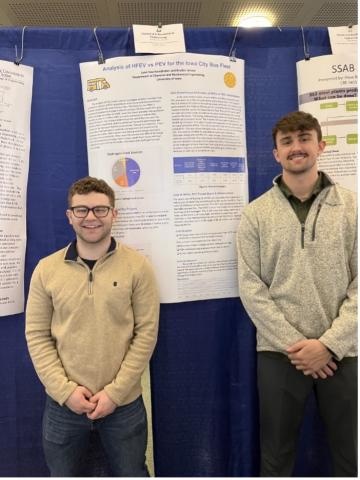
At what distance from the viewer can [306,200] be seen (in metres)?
1.53

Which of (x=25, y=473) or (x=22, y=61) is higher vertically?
(x=22, y=61)

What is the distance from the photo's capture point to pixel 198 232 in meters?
1.70

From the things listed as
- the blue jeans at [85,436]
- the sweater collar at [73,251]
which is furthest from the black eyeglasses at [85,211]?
the blue jeans at [85,436]

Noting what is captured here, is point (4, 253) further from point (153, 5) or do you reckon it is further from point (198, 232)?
point (153, 5)

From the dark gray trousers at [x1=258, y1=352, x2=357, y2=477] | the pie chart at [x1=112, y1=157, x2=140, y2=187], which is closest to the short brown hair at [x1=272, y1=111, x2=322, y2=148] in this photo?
the pie chart at [x1=112, y1=157, x2=140, y2=187]

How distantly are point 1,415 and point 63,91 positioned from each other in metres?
1.43

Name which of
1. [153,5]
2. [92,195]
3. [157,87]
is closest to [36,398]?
[92,195]

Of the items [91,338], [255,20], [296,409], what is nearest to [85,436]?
[91,338]

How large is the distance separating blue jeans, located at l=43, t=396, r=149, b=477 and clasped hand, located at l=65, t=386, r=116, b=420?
70 millimetres

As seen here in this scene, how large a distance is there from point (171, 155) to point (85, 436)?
1.16m

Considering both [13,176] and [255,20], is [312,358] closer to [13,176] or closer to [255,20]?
[13,176]

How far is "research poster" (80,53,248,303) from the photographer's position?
167 cm

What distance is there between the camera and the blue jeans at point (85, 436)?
54.7 inches

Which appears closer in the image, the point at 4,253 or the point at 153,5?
the point at 4,253
